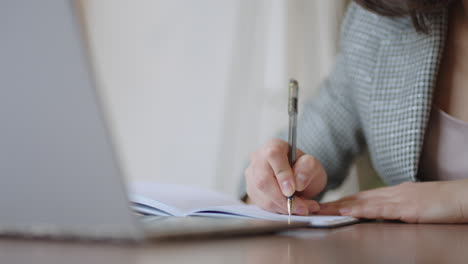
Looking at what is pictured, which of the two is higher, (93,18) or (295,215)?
(93,18)

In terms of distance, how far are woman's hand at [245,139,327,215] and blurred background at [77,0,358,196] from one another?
4.07 feet

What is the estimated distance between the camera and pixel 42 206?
0.30 meters

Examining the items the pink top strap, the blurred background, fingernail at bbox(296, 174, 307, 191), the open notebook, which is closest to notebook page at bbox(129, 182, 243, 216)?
the open notebook

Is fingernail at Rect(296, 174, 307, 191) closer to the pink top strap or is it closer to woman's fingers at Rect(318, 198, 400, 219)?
woman's fingers at Rect(318, 198, 400, 219)

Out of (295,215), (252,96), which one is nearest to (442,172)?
(295,215)

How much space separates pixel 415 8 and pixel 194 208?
0.57m

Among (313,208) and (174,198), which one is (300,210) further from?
(174,198)

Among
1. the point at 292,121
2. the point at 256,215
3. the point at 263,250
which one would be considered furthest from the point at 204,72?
the point at 263,250

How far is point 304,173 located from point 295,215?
0.10 meters

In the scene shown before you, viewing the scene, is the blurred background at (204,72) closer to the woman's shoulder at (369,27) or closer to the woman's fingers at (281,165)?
the woman's shoulder at (369,27)

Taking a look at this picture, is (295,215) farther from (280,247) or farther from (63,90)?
(63,90)

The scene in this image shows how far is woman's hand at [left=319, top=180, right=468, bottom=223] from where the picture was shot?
0.63 m

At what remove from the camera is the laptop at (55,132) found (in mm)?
266

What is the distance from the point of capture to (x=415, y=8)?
34.4 inches
